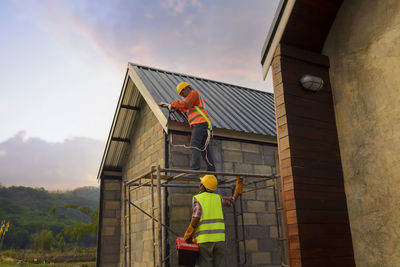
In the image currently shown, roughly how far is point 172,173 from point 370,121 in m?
4.90

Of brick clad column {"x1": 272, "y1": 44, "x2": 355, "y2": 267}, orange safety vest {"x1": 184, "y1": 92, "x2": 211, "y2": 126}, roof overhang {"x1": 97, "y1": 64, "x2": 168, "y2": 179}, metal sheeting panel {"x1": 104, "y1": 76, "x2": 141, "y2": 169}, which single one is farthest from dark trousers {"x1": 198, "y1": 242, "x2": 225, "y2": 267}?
metal sheeting panel {"x1": 104, "y1": 76, "x2": 141, "y2": 169}

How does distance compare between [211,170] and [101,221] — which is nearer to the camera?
[211,170]

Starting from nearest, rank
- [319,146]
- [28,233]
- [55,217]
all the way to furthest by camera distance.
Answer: [319,146], [28,233], [55,217]

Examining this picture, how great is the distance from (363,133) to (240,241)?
4780mm

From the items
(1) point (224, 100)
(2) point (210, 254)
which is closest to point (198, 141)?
(2) point (210, 254)

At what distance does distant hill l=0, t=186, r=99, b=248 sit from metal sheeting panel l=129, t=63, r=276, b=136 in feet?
100

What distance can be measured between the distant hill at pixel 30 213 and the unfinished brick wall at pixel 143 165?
3006 cm

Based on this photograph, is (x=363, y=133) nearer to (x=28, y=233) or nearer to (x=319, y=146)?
(x=319, y=146)

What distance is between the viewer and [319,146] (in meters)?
4.93

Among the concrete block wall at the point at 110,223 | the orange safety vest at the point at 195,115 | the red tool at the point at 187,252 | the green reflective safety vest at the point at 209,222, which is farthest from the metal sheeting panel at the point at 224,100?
the concrete block wall at the point at 110,223

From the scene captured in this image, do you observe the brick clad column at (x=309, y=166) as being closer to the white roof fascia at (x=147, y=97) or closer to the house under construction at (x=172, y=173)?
the house under construction at (x=172, y=173)

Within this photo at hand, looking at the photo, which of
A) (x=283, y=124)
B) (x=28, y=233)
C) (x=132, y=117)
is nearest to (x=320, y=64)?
(x=283, y=124)

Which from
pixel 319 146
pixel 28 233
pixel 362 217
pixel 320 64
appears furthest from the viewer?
pixel 28 233

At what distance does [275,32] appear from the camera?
16.9 ft
